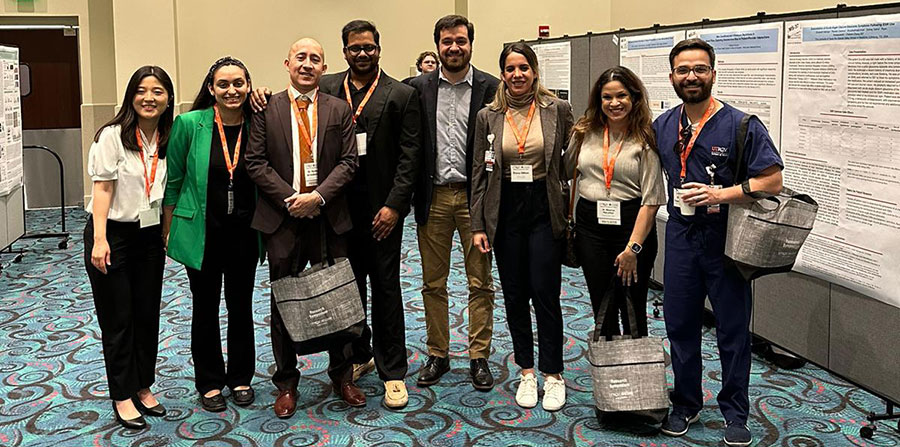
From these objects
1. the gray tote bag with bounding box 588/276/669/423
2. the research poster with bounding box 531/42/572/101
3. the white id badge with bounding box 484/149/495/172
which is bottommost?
the gray tote bag with bounding box 588/276/669/423

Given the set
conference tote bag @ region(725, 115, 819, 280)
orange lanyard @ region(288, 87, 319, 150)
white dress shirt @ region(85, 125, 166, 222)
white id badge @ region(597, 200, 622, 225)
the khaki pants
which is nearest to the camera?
conference tote bag @ region(725, 115, 819, 280)

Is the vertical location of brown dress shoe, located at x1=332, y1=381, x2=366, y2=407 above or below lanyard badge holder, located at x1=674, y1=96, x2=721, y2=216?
below

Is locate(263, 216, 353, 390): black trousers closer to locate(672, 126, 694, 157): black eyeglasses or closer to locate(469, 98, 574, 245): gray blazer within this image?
locate(469, 98, 574, 245): gray blazer

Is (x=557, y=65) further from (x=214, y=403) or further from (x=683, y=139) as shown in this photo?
(x=214, y=403)

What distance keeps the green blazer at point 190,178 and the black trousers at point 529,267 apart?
4.04 feet

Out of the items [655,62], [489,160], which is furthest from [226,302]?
[655,62]

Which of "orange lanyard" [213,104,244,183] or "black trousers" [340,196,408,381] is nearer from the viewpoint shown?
"orange lanyard" [213,104,244,183]

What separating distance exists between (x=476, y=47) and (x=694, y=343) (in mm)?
6072

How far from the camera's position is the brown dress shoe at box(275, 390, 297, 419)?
3.49m

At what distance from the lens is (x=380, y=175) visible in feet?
11.6

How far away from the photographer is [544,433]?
330cm

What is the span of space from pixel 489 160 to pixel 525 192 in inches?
8.1

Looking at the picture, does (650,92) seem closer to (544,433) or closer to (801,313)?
(801,313)

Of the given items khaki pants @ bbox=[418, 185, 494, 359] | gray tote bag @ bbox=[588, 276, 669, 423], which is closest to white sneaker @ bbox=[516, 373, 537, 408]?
khaki pants @ bbox=[418, 185, 494, 359]
